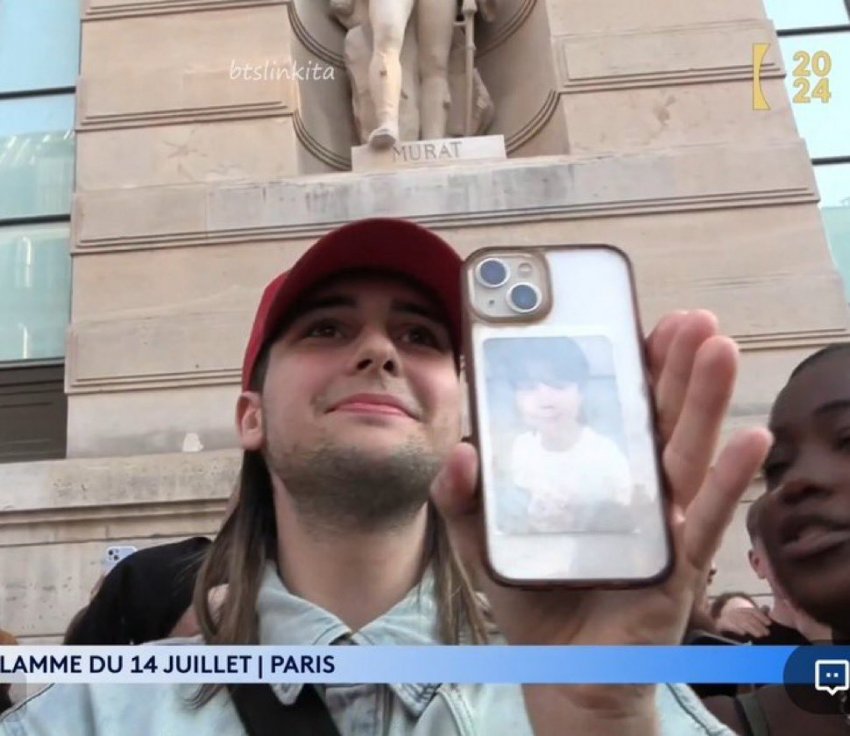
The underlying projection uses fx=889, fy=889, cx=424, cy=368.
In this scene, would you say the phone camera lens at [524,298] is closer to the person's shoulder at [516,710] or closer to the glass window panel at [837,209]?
the person's shoulder at [516,710]

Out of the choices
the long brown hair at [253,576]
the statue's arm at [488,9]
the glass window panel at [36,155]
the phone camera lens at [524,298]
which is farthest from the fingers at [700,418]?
the statue's arm at [488,9]

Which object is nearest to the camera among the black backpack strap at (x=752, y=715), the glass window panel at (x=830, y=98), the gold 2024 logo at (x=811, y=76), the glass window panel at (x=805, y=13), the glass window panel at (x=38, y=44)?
the black backpack strap at (x=752, y=715)

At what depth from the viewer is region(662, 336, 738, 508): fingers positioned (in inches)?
41.0

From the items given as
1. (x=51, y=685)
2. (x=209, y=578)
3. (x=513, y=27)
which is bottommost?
(x=51, y=685)

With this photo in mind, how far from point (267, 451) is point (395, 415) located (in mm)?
315

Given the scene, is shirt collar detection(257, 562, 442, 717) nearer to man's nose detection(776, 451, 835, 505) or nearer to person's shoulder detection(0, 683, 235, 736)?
person's shoulder detection(0, 683, 235, 736)

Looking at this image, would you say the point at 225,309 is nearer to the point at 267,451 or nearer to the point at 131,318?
the point at 131,318

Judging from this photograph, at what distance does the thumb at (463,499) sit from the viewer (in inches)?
43.6

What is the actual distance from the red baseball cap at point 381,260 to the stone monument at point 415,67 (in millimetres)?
4899

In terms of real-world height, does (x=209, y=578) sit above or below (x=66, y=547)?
below

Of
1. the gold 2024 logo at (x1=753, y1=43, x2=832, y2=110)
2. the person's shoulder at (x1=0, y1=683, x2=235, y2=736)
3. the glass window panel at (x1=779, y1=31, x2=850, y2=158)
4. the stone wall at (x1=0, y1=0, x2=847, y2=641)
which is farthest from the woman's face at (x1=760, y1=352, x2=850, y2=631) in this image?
the gold 2024 logo at (x1=753, y1=43, x2=832, y2=110)

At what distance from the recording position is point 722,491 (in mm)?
1033

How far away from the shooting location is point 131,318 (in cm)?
548

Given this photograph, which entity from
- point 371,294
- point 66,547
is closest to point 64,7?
point 66,547
